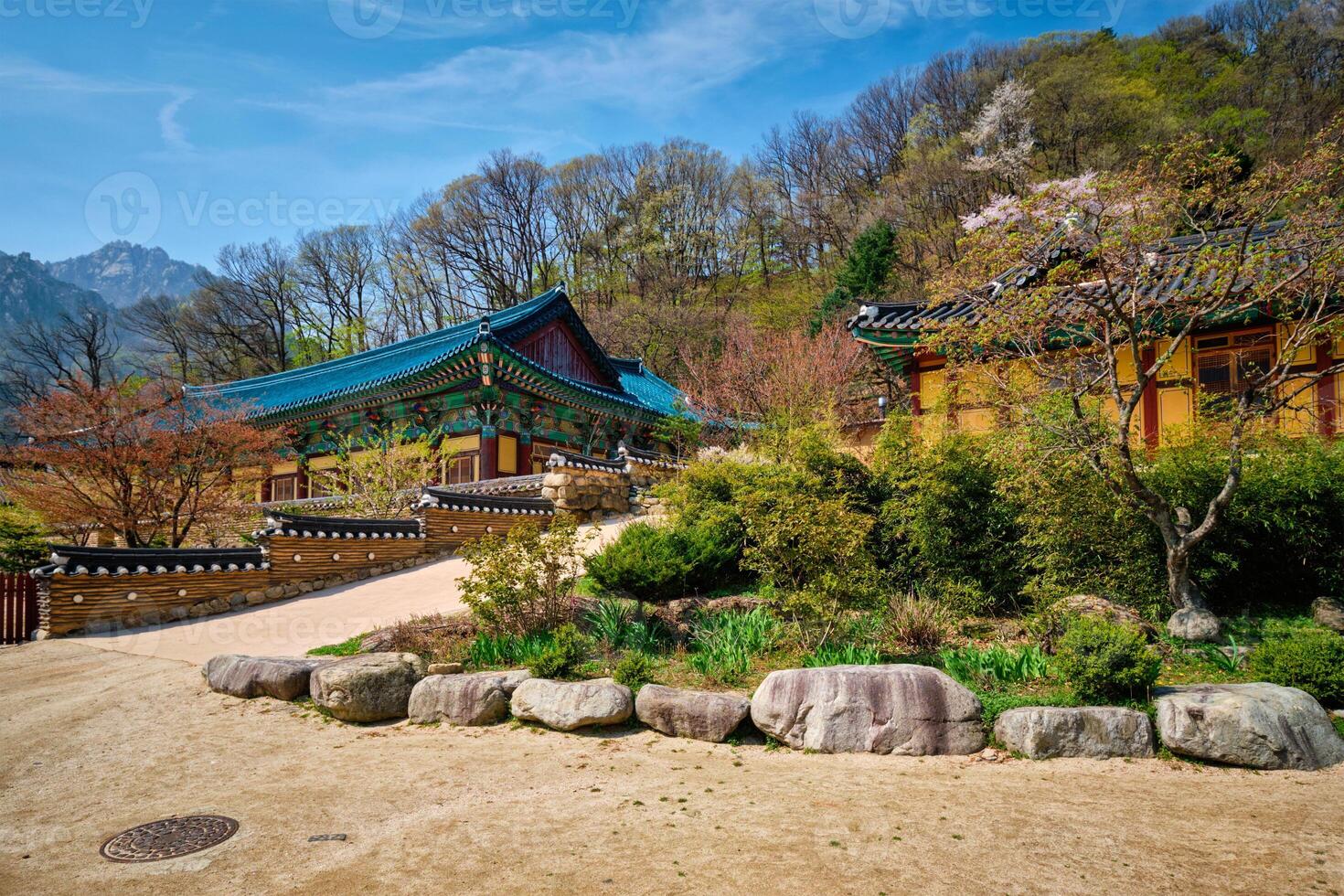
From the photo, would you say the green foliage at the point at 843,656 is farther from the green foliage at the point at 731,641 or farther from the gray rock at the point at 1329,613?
the gray rock at the point at 1329,613

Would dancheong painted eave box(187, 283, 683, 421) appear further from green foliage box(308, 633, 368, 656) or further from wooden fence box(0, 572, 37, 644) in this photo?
green foliage box(308, 633, 368, 656)

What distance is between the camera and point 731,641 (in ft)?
20.2

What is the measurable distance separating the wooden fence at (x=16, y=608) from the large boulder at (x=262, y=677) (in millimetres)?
4390

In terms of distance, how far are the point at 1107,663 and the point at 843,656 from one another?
71.0 inches

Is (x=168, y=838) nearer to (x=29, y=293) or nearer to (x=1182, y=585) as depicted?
(x=1182, y=585)

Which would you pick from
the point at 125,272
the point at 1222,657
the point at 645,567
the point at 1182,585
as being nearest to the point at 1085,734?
the point at 1222,657

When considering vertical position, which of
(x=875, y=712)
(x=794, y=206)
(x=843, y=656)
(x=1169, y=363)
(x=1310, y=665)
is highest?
(x=794, y=206)

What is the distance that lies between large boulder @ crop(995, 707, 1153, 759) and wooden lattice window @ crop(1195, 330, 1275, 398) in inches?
306

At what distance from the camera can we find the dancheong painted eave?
663 inches

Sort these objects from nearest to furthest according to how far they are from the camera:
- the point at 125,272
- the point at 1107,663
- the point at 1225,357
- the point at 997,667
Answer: the point at 1107,663
the point at 997,667
the point at 1225,357
the point at 125,272

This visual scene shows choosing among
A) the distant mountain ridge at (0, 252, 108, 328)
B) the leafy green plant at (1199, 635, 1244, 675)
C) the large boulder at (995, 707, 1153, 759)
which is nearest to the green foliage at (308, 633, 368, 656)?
the large boulder at (995, 707, 1153, 759)

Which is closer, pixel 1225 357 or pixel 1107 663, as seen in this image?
pixel 1107 663

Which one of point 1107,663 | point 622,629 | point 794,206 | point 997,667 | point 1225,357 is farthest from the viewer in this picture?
point 794,206

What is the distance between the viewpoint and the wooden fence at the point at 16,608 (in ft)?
29.2
